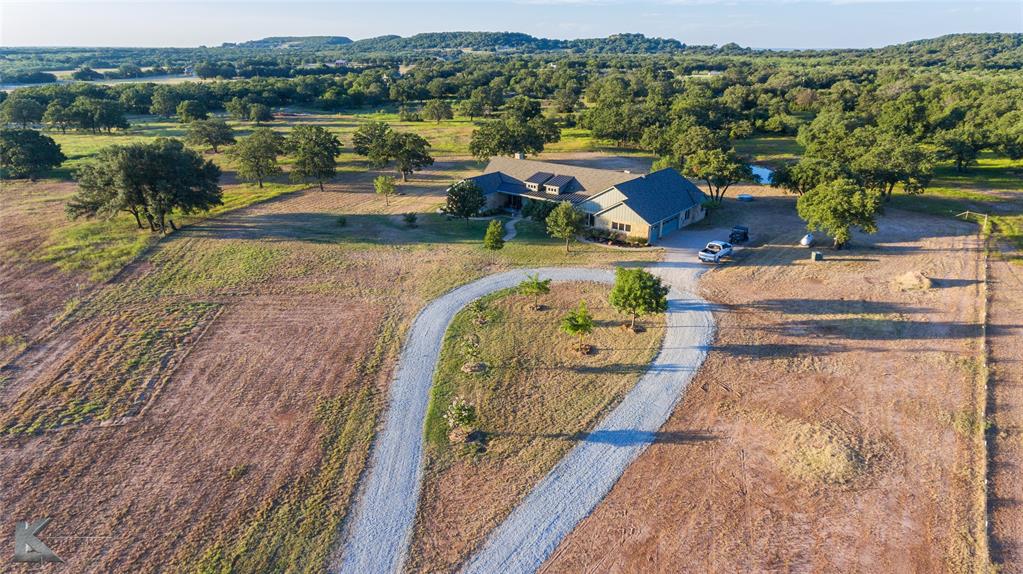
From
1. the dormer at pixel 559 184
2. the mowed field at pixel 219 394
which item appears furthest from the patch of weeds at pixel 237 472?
the dormer at pixel 559 184

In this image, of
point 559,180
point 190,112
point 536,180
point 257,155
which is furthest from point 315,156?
point 190,112

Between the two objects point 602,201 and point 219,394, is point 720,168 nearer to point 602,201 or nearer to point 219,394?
point 602,201

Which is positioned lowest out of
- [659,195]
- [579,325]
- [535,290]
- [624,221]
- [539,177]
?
[579,325]

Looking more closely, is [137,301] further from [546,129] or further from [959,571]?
[546,129]

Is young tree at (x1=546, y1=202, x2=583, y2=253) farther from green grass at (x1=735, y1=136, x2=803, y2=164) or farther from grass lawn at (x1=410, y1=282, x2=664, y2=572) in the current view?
green grass at (x1=735, y1=136, x2=803, y2=164)

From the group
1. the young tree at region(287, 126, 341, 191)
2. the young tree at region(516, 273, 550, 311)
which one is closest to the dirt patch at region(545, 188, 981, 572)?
the young tree at region(516, 273, 550, 311)

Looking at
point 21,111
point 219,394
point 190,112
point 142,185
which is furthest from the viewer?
point 190,112
